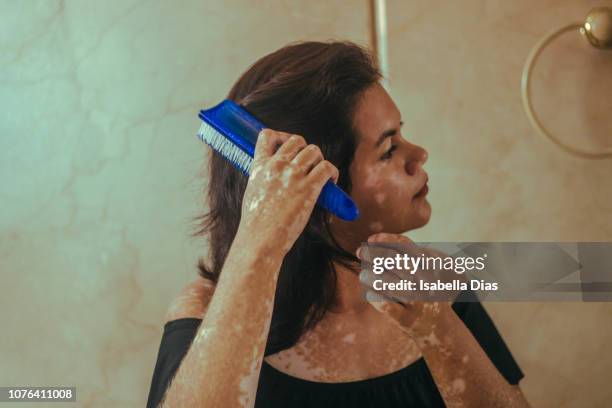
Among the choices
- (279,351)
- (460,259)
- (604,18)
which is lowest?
(279,351)

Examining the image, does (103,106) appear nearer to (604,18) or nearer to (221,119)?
(221,119)

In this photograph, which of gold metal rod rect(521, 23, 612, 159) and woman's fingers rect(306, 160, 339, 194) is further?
gold metal rod rect(521, 23, 612, 159)

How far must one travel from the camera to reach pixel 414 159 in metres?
0.68

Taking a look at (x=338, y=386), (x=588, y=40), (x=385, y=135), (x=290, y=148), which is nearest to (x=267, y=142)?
(x=290, y=148)

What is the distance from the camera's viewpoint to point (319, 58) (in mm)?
673

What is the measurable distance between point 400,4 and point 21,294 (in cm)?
52

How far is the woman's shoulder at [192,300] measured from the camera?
680 mm

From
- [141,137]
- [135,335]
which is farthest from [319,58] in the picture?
[135,335]

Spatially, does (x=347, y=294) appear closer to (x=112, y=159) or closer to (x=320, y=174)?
(x=320, y=174)

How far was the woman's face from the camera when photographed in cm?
65

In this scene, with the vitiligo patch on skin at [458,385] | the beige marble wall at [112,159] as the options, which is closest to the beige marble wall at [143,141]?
the beige marble wall at [112,159]

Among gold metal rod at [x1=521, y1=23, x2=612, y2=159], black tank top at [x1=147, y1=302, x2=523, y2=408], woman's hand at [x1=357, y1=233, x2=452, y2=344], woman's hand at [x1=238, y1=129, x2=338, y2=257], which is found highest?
gold metal rod at [x1=521, y1=23, x2=612, y2=159]

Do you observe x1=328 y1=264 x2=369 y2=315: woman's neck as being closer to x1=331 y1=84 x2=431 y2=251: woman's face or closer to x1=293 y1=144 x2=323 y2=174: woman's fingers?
x1=331 y1=84 x2=431 y2=251: woman's face

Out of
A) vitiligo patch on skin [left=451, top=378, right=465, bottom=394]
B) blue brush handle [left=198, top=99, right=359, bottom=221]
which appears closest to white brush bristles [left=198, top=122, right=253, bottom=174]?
blue brush handle [left=198, top=99, right=359, bottom=221]
